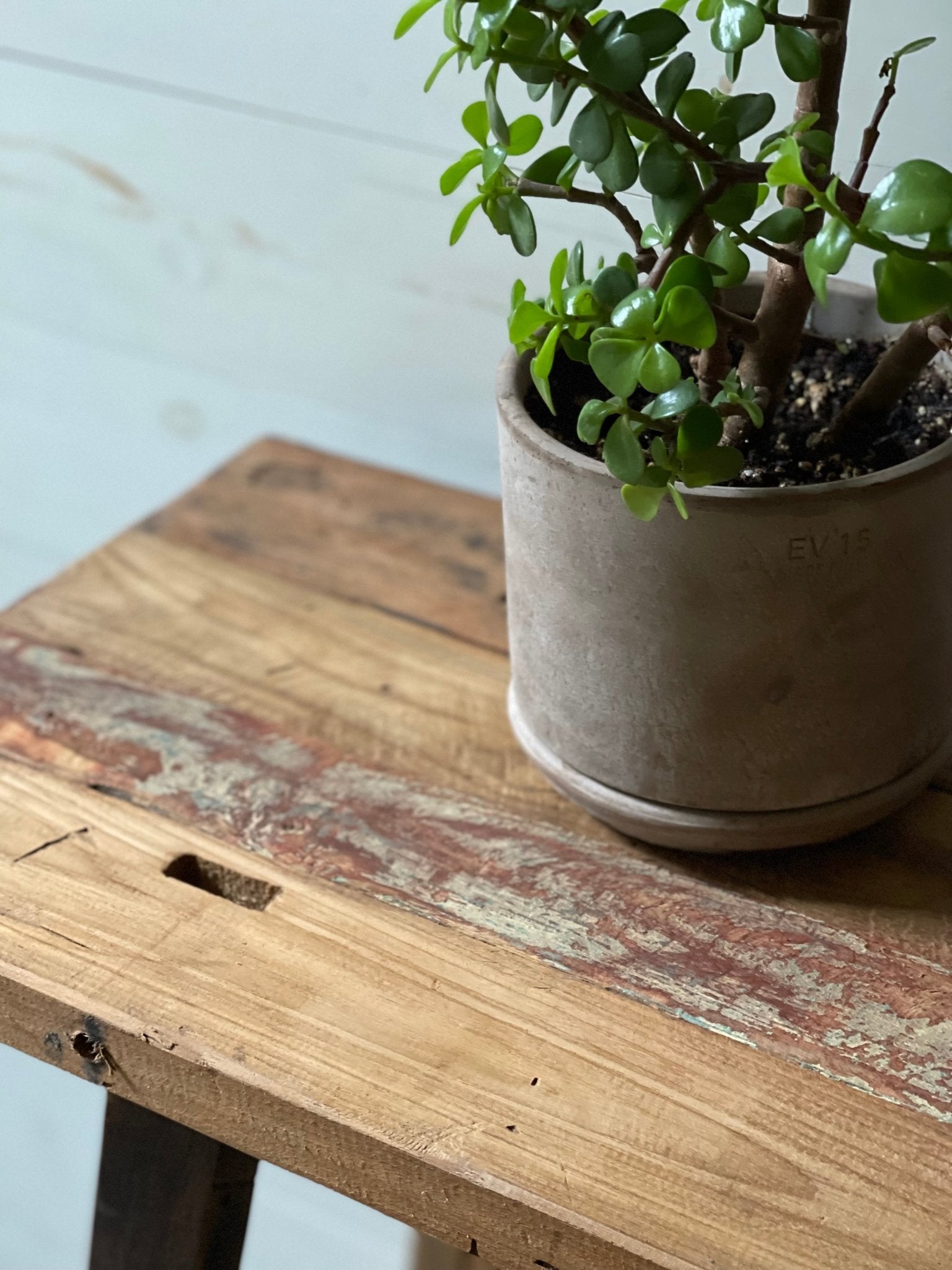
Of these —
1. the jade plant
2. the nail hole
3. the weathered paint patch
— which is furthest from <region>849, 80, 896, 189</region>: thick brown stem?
the nail hole

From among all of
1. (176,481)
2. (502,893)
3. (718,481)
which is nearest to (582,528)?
(718,481)

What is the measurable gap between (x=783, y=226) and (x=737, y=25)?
0.07 m

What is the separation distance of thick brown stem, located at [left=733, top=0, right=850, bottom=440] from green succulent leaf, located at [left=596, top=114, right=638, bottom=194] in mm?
71

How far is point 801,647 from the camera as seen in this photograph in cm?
52

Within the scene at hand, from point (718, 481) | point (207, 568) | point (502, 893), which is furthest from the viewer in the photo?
point (207, 568)

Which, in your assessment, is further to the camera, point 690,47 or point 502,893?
point 690,47

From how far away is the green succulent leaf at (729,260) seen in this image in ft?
1.54

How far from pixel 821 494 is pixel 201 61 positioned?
667 mm

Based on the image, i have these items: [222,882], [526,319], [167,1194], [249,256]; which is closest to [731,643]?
[526,319]

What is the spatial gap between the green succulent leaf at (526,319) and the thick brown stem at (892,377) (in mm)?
149

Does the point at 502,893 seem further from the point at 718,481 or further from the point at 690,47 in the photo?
the point at 690,47

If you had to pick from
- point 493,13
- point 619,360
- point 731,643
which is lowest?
point 731,643

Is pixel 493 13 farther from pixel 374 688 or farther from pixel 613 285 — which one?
pixel 374 688

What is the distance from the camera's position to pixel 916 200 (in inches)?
14.8
